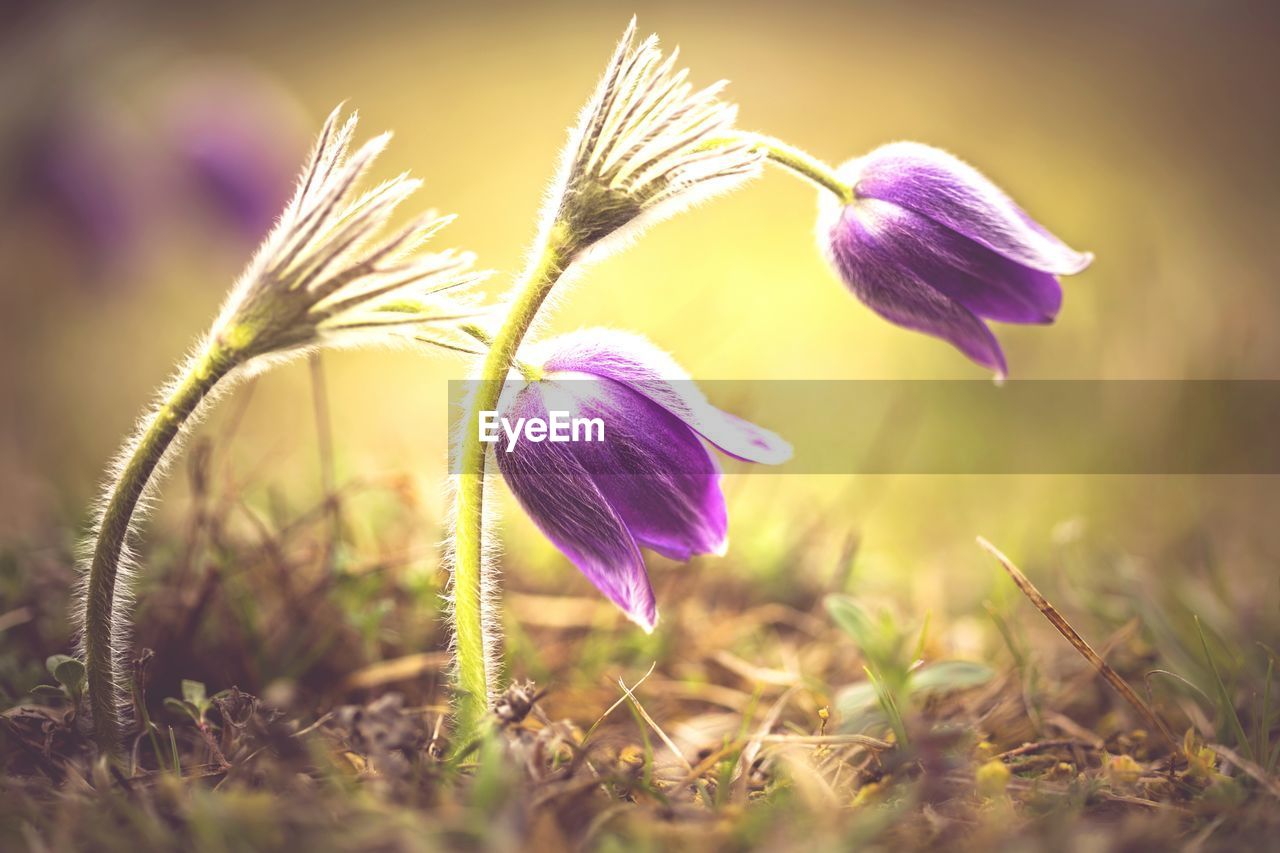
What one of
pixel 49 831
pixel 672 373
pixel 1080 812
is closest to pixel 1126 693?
pixel 1080 812

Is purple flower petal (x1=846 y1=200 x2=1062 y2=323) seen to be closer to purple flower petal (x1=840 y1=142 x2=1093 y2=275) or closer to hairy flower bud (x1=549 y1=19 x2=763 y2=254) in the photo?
purple flower petal (x1=840 y1=142 x2=1093 y2=275)

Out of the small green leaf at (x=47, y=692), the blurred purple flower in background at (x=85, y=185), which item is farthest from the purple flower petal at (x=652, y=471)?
the blurred purple flower in background at (x=85, y=185)

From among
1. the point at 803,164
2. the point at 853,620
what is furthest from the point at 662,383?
the point at 853,620

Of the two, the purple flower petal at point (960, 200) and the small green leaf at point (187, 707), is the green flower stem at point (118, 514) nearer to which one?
the small green leaf at point (187, 707)

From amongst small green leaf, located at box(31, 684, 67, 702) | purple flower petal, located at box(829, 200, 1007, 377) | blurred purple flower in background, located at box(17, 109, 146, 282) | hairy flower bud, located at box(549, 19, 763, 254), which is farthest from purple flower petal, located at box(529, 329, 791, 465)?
blurred purple flower in background, located at box(17, 109, 146, 282)

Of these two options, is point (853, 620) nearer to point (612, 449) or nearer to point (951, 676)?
point (951, 676)

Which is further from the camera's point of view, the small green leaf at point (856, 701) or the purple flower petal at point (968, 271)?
the small green leaf at point (856, 701)
